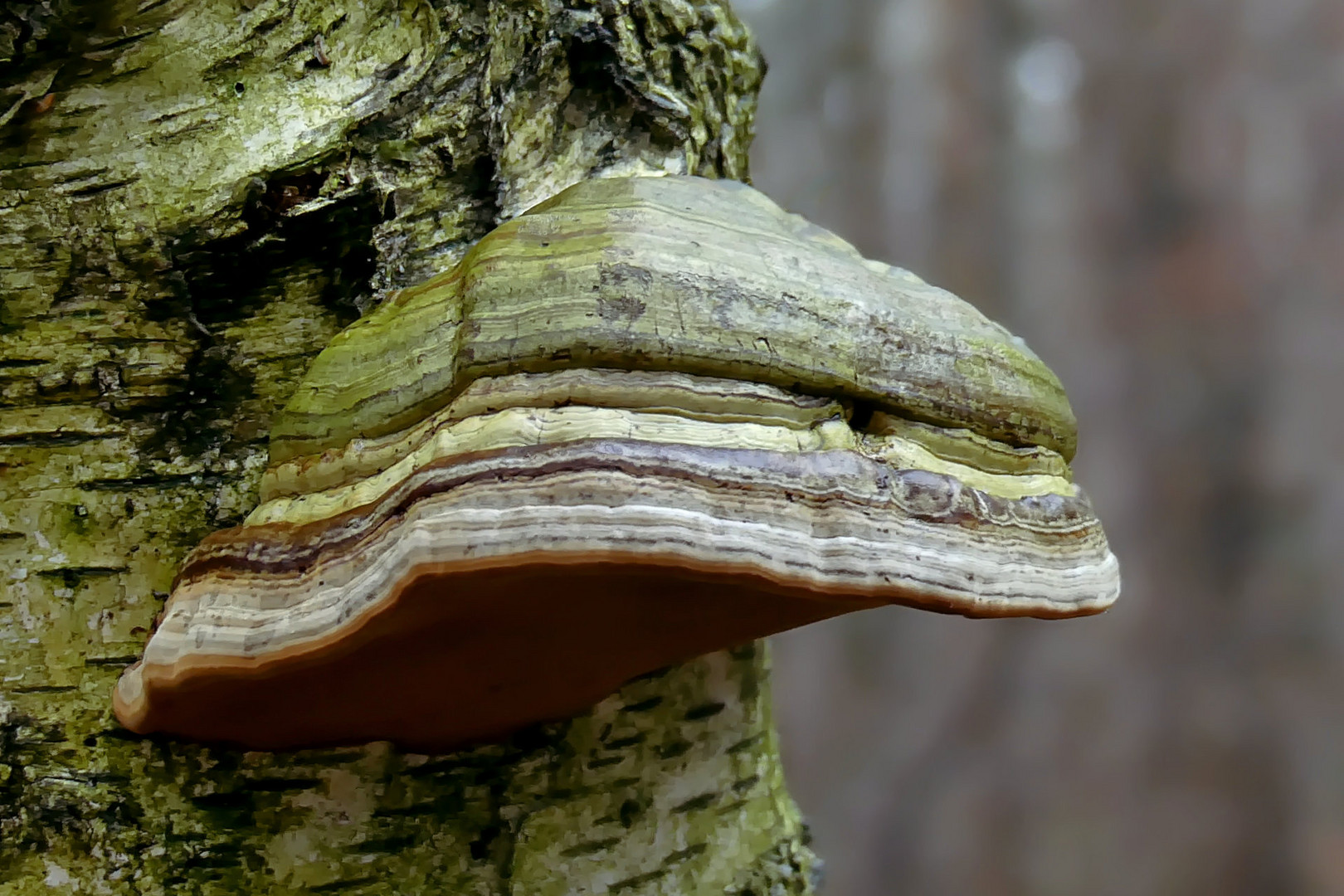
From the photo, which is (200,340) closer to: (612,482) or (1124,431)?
(612,482)

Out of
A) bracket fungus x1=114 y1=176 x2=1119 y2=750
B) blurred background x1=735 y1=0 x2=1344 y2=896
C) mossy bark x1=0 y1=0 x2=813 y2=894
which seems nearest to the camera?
bracket fungus x1=114 y1=176 x2=1119 y2=750

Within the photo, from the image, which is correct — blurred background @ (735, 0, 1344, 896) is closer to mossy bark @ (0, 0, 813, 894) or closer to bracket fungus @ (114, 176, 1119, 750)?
bracket fungus @ (114, 176, 1119, 750)

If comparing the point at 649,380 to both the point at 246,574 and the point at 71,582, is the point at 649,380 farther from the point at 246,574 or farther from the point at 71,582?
the point at 71,582

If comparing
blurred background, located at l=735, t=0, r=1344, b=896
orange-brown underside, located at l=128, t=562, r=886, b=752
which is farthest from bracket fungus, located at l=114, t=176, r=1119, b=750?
blurred background, located at l=735, t=0, r=1344, b=896

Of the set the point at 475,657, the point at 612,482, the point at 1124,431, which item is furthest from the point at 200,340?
the point at 1124,431

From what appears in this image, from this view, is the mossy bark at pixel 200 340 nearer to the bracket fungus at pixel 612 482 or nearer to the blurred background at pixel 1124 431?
the bracket fungus at pixel 612 482

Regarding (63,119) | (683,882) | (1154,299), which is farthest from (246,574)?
(1154,299)
